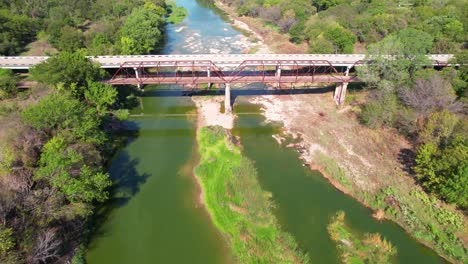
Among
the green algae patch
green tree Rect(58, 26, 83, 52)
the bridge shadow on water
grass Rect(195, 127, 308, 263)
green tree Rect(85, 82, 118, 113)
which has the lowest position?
the green algae patch

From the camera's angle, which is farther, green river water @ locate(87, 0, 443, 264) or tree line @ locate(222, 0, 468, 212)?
tree line @ locate(222, 0, 468, 212)

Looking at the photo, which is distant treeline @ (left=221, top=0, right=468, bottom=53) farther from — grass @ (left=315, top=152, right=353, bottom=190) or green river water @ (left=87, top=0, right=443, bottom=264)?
green river water @ (left=87, top=0, right=443, bottom=264)

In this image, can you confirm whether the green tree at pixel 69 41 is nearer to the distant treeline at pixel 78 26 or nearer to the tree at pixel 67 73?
the distant treeline at pixel 78 26

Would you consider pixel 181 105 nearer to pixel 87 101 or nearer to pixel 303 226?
pixel 87 101

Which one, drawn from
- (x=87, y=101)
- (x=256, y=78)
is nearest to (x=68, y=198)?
(x=87, y=101)

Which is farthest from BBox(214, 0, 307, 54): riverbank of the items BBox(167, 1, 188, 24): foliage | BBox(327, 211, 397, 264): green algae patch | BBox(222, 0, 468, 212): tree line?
BBox(327, 211, 397, 264): green algae patch
